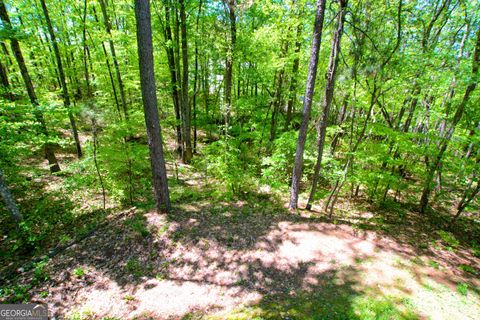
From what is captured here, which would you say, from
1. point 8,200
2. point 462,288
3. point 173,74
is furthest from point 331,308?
point 173,74

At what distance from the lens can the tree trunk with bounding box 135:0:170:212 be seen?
5398 millimetres

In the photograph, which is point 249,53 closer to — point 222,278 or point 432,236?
point 222,278

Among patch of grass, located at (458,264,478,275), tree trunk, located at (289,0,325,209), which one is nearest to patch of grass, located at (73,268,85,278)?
tree trunk, located at (289,0,325,209)

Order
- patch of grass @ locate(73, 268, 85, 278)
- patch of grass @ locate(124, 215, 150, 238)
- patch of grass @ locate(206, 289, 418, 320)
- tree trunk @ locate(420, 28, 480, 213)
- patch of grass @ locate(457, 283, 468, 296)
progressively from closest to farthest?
patch of grass @ locate(206, 289, 418, 320)
patch of grass @ locate(457, 283, 468, 296)
patch of grass @ locate(73, 268, 85, 278)
patch of grass @ locate(124, 215, 150, 238)
tree trunk @ locate(420, 28, 480, 213)

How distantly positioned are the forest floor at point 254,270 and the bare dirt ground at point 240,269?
3cm

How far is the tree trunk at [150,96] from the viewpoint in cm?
540

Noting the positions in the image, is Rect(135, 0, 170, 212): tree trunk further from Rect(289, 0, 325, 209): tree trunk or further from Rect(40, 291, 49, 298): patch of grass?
Rect(289, 0, 325, 209): tree trunk

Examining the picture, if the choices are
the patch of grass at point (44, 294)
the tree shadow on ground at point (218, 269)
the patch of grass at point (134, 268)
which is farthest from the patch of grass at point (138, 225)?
the patch of grass at point (44, 294)

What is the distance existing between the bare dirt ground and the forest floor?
25mm

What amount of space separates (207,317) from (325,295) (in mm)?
2526

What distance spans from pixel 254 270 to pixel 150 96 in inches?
218

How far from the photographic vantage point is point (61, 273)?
17.0 ft

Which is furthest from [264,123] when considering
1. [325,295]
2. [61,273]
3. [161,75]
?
[61,273]

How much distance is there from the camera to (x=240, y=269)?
17.7 ft
